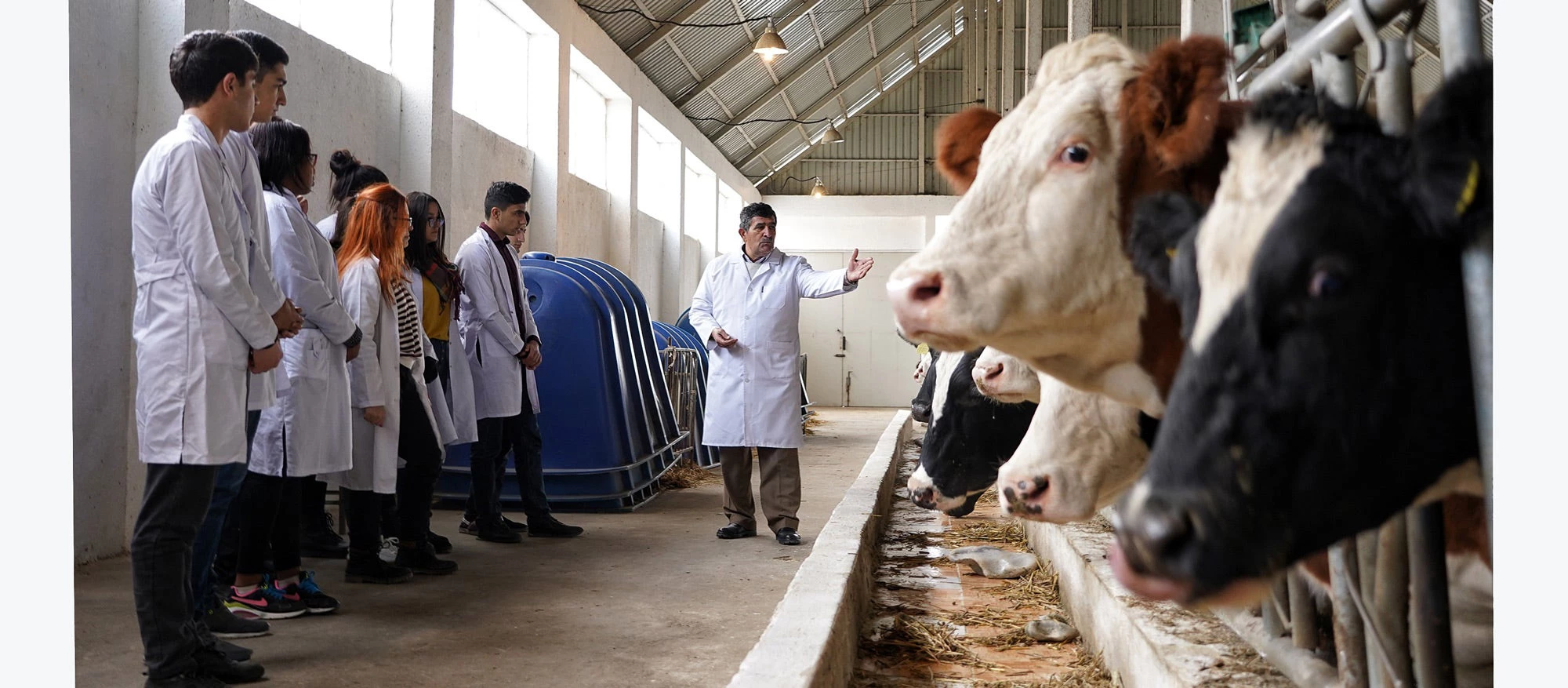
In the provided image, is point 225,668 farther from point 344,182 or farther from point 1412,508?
point 1412,508

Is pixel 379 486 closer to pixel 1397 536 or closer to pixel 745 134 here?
pixel 1397 536

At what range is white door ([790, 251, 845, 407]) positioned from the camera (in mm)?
22828

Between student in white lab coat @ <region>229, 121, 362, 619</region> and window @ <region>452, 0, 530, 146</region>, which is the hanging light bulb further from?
student in white lab coat @ <region>229, 121, 362, 619</region>

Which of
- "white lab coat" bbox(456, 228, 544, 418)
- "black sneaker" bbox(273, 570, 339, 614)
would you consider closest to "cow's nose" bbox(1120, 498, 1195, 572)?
"black sneaker" bbox(273, 570, 339, 614)

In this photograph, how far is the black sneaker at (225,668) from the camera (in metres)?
2.87

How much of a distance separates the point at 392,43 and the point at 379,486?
16.0 feet

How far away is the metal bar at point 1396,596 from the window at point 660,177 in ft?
50.4

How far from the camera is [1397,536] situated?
1.54 metres

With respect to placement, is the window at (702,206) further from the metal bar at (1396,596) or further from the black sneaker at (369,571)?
the metal bar at (1396,596)

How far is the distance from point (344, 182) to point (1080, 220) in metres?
3.70

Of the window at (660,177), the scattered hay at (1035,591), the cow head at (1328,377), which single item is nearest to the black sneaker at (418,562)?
the scattered hay at (1035,591)

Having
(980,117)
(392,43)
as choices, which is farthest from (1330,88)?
(392,43)

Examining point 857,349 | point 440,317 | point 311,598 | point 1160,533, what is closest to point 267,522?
point 311,598

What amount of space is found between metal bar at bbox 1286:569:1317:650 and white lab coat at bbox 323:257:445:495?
10.1ft
